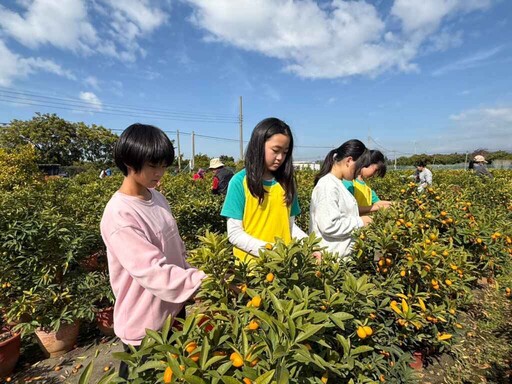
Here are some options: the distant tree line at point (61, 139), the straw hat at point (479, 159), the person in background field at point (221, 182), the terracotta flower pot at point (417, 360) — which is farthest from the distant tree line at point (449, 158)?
the terracotta flower pot at point (417, 360)

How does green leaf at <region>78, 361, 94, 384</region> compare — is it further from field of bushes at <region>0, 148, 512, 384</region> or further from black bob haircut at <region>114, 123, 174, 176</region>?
black bob haircut at <region>114, 123, 174, 176</region>

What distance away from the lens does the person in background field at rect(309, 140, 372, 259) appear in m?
1.99

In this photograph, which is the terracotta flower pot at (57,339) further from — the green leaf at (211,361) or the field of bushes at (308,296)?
the green leaf at (211,361)

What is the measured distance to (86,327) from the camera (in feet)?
11.1

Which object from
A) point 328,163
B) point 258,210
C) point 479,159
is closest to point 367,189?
point 328,163

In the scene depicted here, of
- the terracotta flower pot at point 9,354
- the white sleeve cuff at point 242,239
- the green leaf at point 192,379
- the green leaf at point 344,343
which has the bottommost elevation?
the terracotta flower pot at point 9,354

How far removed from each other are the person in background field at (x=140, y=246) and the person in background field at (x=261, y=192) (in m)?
0.46

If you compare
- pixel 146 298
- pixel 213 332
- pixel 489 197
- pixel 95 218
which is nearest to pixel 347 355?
pixel 213 332

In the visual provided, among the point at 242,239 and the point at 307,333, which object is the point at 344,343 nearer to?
the point at 307,333

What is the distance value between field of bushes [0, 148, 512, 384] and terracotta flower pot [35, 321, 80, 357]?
11cm

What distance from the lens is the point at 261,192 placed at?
5.87 feet

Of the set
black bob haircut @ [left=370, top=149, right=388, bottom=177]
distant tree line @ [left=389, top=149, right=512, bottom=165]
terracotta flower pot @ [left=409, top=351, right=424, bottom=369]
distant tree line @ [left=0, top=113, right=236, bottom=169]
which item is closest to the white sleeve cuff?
terracotta flower pot @ [left=409, top=351, right=424, bottom=369]

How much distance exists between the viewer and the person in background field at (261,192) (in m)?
1.74

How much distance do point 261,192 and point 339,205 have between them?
0.62 m
